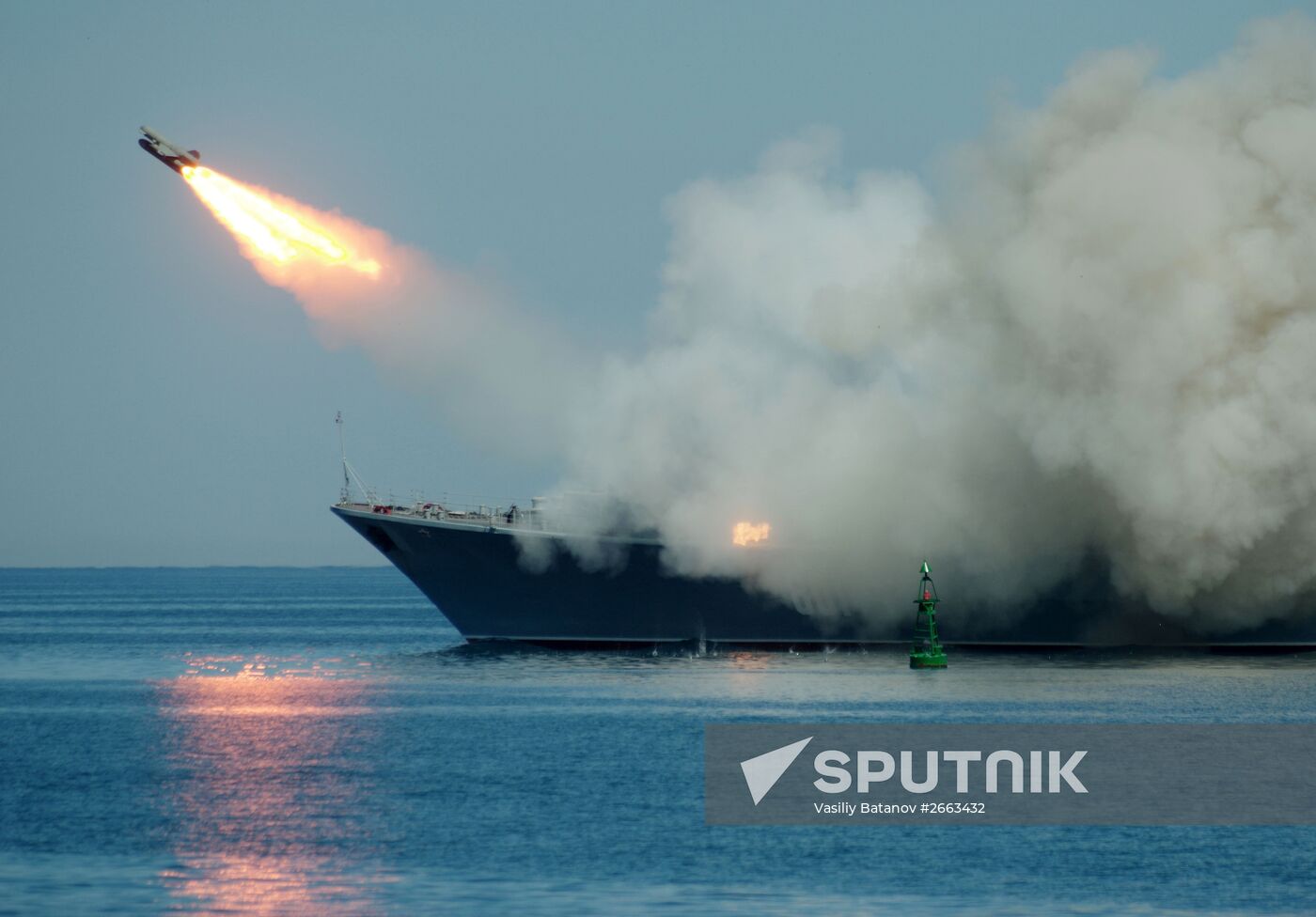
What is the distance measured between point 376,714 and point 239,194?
50.8ft

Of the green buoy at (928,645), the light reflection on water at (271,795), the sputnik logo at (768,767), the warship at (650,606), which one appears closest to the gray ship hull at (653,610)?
the warship at (650,606)

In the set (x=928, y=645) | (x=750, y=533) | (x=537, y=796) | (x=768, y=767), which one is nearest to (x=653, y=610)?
(x=750, y=533)

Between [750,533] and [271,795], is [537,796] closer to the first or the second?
[271,795]

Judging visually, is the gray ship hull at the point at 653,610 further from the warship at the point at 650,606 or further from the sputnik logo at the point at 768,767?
the sputnik logo at the point at 768,767

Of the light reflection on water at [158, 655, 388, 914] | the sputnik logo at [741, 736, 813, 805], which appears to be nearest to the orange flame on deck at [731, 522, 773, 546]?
the light reflection on water at [158, 655, 388, 914]

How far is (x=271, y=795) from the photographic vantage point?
105ft

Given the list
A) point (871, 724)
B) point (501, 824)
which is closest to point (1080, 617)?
point (871, 724)

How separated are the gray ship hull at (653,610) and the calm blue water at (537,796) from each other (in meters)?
1.55

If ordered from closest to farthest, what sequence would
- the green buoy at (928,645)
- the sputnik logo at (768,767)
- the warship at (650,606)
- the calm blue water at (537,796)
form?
the calm blue water at (537,796)
the sputnik logo at (768,767)
the green buoy at (928,645)
the warship at (650,606)

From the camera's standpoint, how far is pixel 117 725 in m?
43.1

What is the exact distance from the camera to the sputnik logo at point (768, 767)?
32562mm

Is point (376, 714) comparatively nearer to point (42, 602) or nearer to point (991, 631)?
point (991, 631)

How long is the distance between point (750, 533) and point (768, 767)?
971 inches

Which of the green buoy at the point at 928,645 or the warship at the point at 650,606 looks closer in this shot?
the green buoy at the point at 928,645
